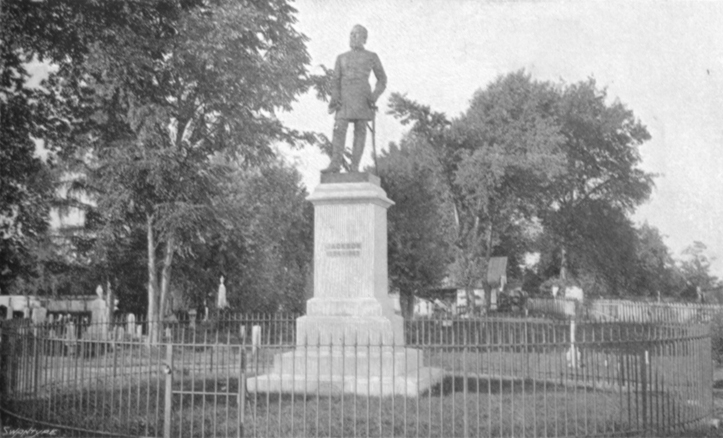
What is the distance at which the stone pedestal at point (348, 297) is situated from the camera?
10.4m

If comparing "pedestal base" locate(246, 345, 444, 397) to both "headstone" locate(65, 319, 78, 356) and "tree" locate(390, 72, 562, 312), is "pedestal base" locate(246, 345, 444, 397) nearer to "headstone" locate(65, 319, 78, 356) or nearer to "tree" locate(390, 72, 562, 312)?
"headstone" locate(65, 319, 78, 356)

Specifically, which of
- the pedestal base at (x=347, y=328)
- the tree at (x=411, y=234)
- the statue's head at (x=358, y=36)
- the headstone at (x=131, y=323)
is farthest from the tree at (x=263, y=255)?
the pedestal base at (x=347, y=328)

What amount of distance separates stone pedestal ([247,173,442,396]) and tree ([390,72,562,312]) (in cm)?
2419

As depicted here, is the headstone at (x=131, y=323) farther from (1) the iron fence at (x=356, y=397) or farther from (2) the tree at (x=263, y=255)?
(2) the tree at (x=263, y=255)

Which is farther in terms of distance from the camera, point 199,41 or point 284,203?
point 284,203

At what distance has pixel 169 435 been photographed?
7.61 metres

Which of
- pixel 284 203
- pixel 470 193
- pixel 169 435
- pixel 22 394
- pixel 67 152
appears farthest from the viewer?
pixel 470 193

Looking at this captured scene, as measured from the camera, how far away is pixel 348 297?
10.9m

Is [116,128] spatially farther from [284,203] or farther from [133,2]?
[284,203]

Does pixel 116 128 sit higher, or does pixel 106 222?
pixel 116 128

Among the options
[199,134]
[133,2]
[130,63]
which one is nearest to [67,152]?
[133,2]

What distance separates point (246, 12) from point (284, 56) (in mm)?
1998

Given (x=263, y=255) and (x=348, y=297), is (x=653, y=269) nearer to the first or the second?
(x=263, y=255)

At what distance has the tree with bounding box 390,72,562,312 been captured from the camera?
115 feet
